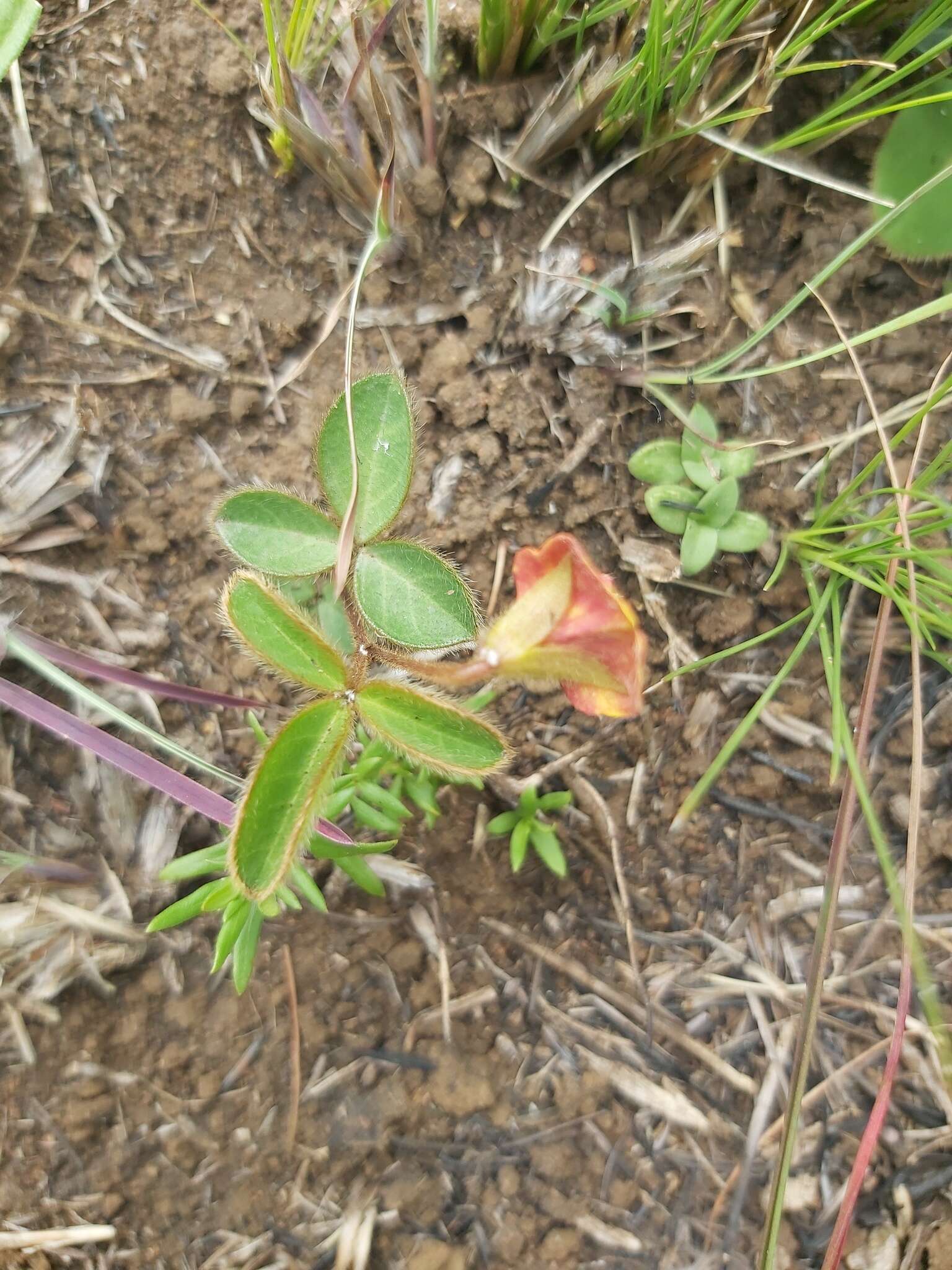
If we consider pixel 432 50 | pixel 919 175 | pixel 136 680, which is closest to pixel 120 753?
pixel 136 680

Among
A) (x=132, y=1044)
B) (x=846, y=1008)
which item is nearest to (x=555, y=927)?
(x=846, y=1008)

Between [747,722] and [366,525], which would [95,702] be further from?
[747,722]

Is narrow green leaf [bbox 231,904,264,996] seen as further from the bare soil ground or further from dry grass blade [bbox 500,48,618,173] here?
dry grass blade [bbox 500,48,618,173]

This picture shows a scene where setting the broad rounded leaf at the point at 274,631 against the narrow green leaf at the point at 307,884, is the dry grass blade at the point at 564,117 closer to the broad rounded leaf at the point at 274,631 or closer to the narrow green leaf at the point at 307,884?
the broad rounded leaf at the point at 274,631

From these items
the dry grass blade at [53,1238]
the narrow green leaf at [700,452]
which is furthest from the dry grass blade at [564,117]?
the dry grass blade at [53,1238]

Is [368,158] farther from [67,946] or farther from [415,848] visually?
[67,946]

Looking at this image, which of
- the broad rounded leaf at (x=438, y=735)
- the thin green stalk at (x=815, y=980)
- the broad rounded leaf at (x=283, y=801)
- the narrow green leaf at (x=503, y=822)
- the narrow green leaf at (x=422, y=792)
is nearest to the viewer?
the broad rounded leaf at (x=283, y=801)
